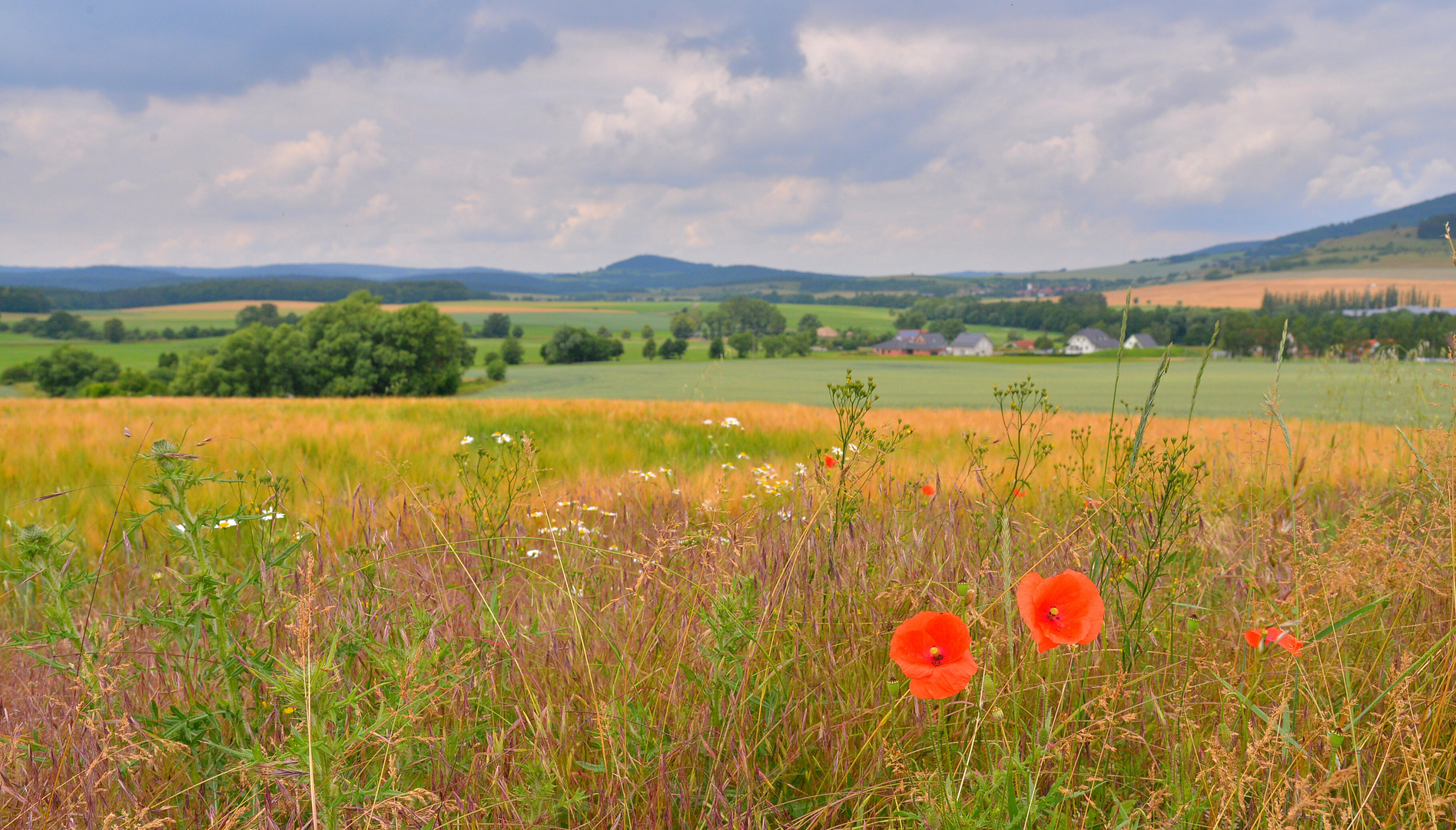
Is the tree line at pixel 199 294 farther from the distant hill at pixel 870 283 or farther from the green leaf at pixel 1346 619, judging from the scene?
the green leaf at pixel 1346 619

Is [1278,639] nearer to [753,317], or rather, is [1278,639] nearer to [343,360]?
[343,360]

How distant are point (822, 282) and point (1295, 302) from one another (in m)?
124

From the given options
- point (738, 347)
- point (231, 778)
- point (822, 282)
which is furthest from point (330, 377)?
point (822, 282)

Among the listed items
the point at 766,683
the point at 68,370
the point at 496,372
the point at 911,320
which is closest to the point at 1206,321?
the point at 911,320

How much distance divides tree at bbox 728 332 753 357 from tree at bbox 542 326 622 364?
11250 mm

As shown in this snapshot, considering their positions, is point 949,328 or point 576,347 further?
point 949,328

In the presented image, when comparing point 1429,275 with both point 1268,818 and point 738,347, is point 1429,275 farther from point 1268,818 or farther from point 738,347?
point 1268,818

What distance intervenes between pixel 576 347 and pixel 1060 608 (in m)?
66.4

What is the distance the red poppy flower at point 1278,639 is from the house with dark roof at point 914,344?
7365 centimetres

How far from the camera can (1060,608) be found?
131 cm

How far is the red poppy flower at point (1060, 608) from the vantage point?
1.22m

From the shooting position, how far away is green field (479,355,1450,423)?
681 cm

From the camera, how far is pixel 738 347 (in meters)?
63.5

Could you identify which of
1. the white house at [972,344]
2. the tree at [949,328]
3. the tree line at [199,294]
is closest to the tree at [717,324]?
the white house at [972,344]
